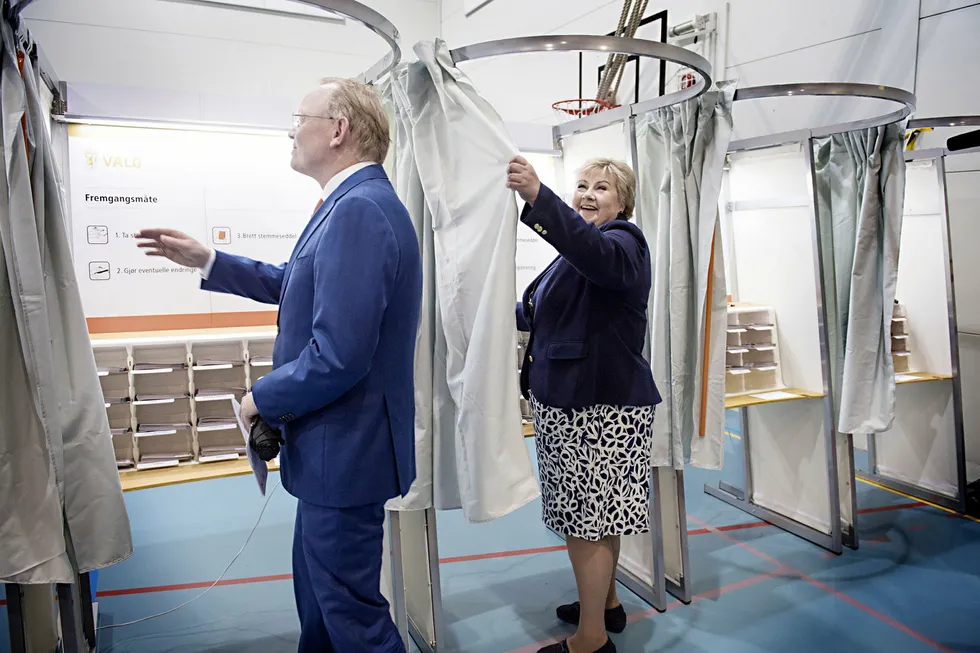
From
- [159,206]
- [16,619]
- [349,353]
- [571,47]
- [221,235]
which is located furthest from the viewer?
[221,235]

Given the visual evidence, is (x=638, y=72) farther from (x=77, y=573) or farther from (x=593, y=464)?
(x=77, y=573)

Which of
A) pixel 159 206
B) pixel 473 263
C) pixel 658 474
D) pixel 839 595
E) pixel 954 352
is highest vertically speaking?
pixel 159 206

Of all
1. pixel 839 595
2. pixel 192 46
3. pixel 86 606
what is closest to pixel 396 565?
pixel 86 606

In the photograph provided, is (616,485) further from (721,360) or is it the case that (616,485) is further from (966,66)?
(966,66)

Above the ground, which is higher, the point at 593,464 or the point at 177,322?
the point at 177,322

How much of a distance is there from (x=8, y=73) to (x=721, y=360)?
251 cm

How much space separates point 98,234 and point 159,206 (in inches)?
12.0

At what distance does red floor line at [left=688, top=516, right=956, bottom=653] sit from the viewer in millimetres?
2611

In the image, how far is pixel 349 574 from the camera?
5.30ft

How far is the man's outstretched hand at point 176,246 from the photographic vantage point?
1.90 metres

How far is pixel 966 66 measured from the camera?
401 cm

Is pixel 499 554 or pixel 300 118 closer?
pixel 300 118

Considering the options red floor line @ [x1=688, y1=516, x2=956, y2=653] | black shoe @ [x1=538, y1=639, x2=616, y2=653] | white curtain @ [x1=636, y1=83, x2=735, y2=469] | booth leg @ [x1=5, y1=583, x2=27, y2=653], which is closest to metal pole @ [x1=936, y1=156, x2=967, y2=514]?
red floor line @ [x1=688, y1=516, x2=956, y2=653]

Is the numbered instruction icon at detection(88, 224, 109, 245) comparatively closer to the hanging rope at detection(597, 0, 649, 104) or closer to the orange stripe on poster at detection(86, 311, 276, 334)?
the orange stripe on poster at detection(86, 311, 276, 334)
